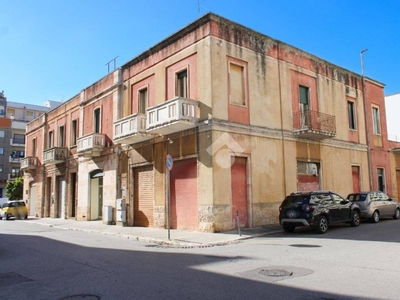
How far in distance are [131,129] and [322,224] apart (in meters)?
10.4

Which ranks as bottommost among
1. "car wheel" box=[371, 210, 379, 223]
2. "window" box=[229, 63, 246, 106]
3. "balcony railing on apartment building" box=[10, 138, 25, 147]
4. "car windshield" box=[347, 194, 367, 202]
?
"car wheel" box=[371, 210, 379, 223]

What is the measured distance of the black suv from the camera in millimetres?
13602

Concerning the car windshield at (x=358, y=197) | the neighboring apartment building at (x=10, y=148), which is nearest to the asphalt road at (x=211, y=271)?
the car windshield at (x=358, y=197)

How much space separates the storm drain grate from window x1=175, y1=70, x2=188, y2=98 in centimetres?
1160

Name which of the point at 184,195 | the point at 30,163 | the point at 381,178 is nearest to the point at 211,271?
the point at 184,195

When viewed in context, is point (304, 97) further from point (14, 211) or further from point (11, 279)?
point (14, 211)

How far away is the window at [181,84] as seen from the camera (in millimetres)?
17406

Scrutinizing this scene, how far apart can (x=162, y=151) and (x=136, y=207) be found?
13.2 ft

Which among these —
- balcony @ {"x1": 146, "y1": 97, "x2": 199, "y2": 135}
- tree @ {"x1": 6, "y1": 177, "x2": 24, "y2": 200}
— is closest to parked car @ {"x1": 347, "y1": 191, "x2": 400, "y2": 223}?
balcony @ {"x1": 146, "y1": 97, "x2": 199, "y2": 135}

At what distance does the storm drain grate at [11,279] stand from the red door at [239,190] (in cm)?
962

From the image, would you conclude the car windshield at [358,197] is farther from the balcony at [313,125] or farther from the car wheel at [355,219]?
the balcony at [313,125]

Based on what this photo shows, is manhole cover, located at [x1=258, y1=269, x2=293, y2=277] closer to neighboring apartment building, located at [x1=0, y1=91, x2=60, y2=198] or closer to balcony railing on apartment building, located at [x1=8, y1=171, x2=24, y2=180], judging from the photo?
neighboring apartment building, located at [x1=0, y1=91, x2=60, y2=198]

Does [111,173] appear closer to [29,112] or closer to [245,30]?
[245,30]

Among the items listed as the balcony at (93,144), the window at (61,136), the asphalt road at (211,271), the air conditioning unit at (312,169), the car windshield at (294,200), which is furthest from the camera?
the window at (61,136)
